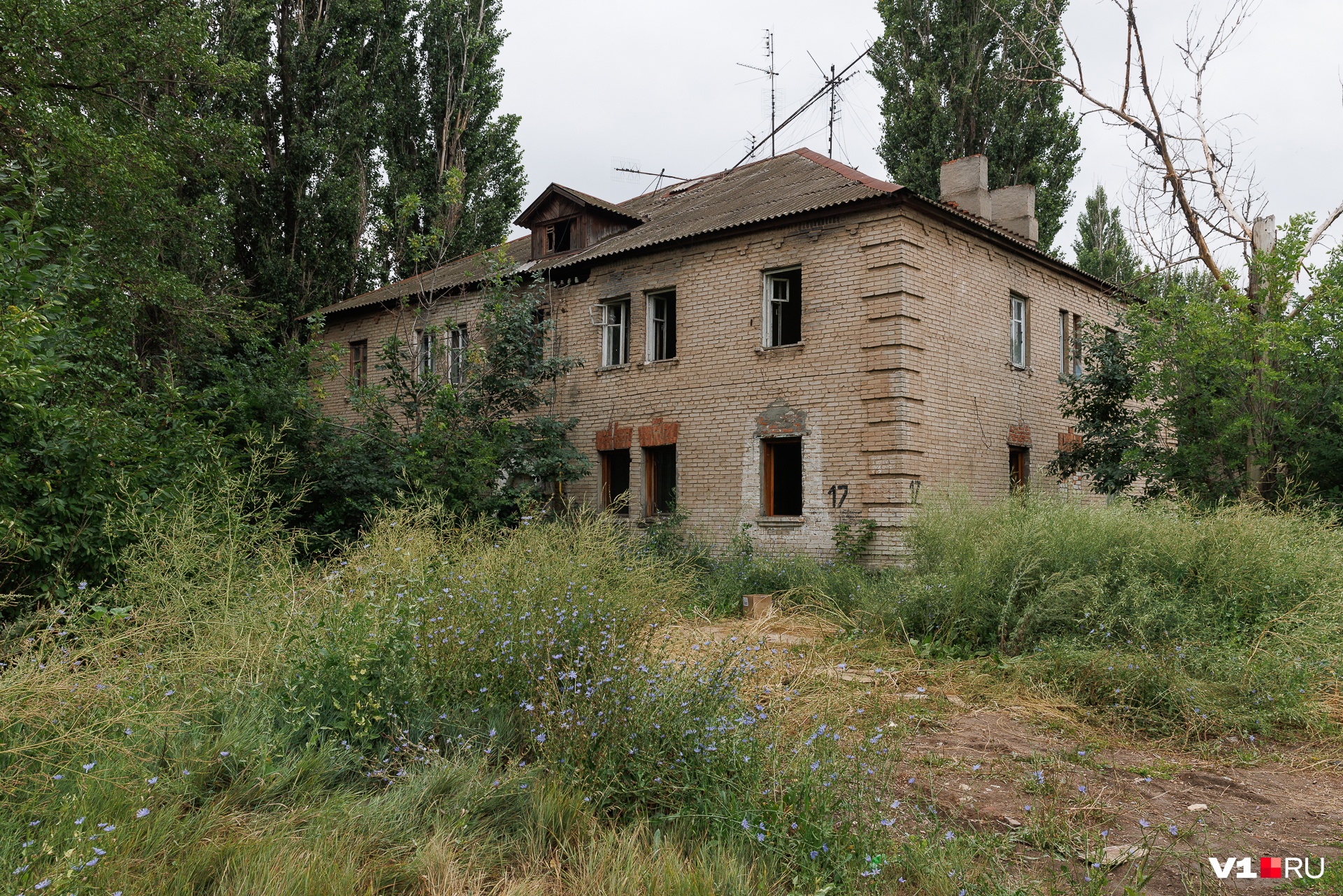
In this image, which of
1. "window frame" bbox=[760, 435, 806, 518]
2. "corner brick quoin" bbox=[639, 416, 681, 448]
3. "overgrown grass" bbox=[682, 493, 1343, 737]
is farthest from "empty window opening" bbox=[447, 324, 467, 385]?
"overgrown grass" bbox=[682, 493, 1343, 737]

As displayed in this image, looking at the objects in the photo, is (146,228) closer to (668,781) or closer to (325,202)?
(325,202)

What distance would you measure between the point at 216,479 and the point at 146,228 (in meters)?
6.02

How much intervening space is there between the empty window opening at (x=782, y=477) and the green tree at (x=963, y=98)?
1083cm

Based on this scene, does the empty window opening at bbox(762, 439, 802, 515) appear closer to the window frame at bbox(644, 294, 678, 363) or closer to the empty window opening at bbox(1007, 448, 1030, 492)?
the window frame at bbox(644, 294, 678, 363)

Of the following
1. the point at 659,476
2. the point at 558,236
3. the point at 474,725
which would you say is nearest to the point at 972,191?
the point at 659,476

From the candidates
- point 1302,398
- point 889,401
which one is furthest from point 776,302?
point 1302,398

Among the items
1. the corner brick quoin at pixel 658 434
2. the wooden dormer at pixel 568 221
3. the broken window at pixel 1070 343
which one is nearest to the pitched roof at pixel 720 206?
the wooden dormer at pixel 568 221

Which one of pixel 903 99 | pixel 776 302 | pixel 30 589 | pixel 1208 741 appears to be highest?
pixel 903 99

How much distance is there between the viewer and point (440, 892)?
10.0ft

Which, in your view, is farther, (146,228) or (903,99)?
(903,99)

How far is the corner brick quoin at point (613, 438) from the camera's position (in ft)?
50.5

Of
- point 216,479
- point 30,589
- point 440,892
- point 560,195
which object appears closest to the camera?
point 440,892

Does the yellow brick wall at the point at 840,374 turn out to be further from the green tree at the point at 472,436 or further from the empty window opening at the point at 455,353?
the empty window opening at the point at 455,353

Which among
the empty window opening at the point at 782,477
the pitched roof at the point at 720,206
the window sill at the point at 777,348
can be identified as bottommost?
the empty window opening at the point at 782,477
